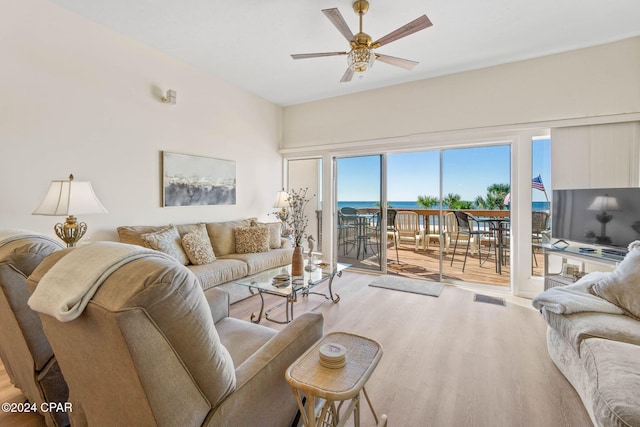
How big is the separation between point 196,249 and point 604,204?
4.38 m

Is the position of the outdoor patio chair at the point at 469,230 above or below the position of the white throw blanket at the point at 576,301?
above

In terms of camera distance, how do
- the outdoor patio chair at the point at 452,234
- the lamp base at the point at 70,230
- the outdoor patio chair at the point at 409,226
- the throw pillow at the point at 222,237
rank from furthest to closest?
the outdoor patio chair at the point at 409,226 < the outdoor patio chair at the point at 452,234 < the throw pillow at the point at 222,237 < the lamp base at the point at 70,230

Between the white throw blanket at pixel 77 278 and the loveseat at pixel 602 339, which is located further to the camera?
the loveseat at pixel 602 339

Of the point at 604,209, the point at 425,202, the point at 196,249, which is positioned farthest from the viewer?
the point at 425,202

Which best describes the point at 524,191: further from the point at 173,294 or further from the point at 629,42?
A: the point at 173,294

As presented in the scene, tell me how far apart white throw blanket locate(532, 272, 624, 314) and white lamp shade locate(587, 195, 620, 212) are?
3.59 feet

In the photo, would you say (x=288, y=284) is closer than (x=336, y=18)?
No

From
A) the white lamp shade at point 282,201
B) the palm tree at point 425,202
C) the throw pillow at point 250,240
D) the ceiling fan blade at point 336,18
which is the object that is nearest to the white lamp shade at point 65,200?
the throw pillow at point 250,240

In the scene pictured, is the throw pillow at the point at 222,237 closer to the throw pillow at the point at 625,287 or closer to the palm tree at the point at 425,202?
the palm tree at the point at 425,202

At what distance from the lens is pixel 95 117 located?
301cm

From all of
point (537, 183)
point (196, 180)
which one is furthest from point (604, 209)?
point (196, 180)

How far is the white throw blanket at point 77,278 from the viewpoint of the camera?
2.61 ft

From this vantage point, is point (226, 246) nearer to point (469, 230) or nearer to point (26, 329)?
point (26, 329)

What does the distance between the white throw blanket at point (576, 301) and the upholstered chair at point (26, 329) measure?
9.85 ft
